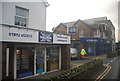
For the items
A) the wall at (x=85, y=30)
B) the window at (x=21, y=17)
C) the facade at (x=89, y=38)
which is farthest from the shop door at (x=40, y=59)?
the wall at (x=85, y=30)

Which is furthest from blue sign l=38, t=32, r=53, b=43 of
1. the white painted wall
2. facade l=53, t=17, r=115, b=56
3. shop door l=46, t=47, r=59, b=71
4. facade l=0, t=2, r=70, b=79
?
facade l=53, t=17, r=115, b=56

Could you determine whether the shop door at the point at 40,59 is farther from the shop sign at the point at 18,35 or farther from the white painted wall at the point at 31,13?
the white painted wall at the point at 31,13

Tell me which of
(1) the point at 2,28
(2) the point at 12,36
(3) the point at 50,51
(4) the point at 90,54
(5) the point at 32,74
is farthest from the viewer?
(4) the point at 90,54

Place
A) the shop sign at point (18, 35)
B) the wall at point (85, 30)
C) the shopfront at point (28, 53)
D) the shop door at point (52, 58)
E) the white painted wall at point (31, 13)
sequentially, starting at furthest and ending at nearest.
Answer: the wall at point (85, 30) → the shop door at point (52, 58) → the white painted wall at point (31, 13) → the shopfront at point (28, 53) → the shop sign at point (18, 35)

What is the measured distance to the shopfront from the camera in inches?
329

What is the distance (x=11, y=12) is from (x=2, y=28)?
3.61m

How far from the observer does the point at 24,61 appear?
1022 cm

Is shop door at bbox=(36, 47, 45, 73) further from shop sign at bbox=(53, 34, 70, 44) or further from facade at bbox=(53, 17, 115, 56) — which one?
facade at bbox=(53, 17, 115, 56)

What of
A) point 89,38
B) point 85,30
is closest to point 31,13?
point 89,38

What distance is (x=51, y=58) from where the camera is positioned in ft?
42.3

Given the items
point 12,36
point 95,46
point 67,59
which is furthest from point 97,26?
point 12,36

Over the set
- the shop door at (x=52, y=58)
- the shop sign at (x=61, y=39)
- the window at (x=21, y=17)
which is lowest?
the shop door at (x=52, y=58)

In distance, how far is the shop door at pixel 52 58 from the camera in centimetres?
1253

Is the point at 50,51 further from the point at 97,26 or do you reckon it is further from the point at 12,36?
the point at 97,26
